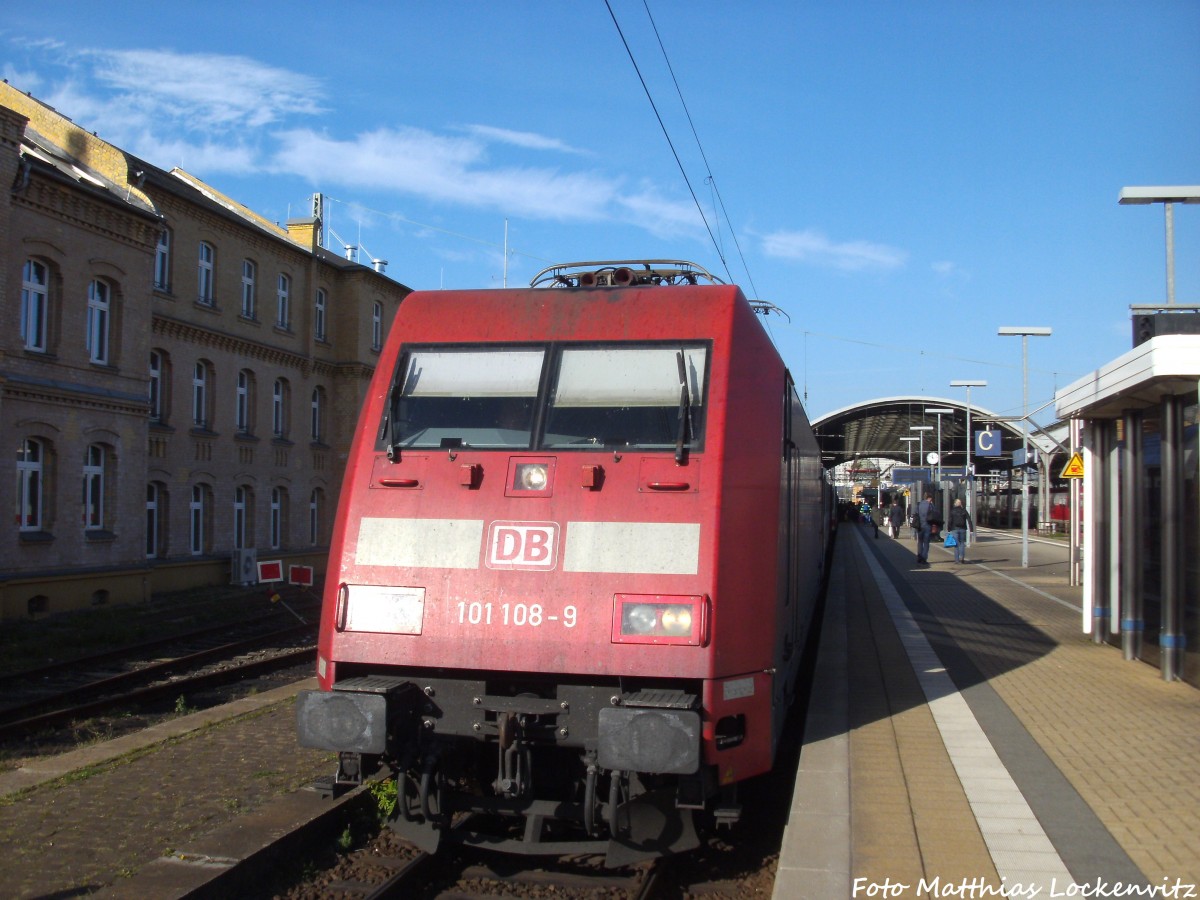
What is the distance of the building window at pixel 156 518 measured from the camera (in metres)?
25.0

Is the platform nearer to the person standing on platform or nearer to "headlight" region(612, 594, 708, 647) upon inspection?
"headlight" region(612, 594, 708, 647)

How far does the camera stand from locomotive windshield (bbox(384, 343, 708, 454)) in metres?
6.09

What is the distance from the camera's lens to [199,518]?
2675cm

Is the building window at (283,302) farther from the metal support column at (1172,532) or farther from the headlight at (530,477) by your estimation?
the headlight at (530,477)

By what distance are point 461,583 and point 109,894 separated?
2.15 meters

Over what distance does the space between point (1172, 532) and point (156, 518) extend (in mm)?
21702

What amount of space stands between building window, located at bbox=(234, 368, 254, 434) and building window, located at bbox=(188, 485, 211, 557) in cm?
245

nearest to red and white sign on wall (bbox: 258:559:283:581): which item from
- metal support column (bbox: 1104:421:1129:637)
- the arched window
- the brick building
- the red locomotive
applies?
the brick building

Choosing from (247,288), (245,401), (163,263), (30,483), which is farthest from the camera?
(247,288)

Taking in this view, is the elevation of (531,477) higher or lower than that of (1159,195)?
lower

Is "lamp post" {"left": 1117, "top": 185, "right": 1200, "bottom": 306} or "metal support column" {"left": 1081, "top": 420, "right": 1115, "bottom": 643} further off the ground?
"lamp post" {"left": 1117, "top": 185, "right": 1200, "bottom": 306}

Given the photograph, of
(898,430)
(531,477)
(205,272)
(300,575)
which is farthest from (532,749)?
(898,430)

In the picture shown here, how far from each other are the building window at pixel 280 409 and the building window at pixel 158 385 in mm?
4748

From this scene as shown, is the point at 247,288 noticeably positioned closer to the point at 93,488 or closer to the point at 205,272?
the point at 205,272
